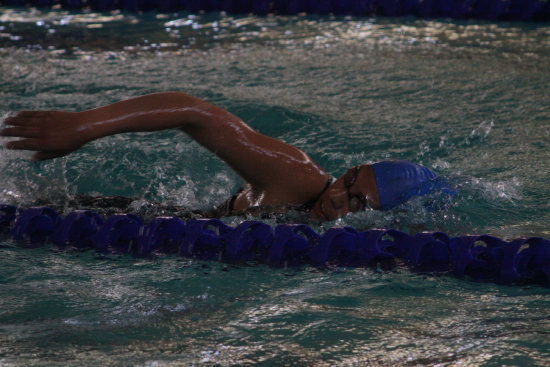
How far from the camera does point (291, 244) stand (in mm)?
2564

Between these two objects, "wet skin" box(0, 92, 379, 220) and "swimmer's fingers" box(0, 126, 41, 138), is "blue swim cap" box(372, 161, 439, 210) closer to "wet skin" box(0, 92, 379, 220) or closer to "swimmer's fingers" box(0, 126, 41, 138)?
"wet skin" box(0, 92, 379, 220)

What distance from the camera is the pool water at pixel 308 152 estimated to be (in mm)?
1935

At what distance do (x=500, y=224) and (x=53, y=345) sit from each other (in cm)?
202

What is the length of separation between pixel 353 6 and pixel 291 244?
20.4 ft

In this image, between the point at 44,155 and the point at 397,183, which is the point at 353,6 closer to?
the point at 397,183

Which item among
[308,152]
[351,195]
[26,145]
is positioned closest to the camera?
[26,145]

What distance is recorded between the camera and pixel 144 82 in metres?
5.30

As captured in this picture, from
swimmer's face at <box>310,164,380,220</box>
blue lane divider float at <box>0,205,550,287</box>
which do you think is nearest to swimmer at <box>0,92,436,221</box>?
swimmer's face at <box>310,164,380,220</box>

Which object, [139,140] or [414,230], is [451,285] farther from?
[139,140]

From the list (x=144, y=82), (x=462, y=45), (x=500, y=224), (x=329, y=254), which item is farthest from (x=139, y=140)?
(x=462, y=45)

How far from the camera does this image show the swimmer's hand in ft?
7.52

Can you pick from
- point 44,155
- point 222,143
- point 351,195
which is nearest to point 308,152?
point 351,195

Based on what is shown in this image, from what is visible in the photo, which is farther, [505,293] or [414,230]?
[414,230]

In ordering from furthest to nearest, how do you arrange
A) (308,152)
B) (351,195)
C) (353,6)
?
(353,6)
(308,152)
(351,195)
